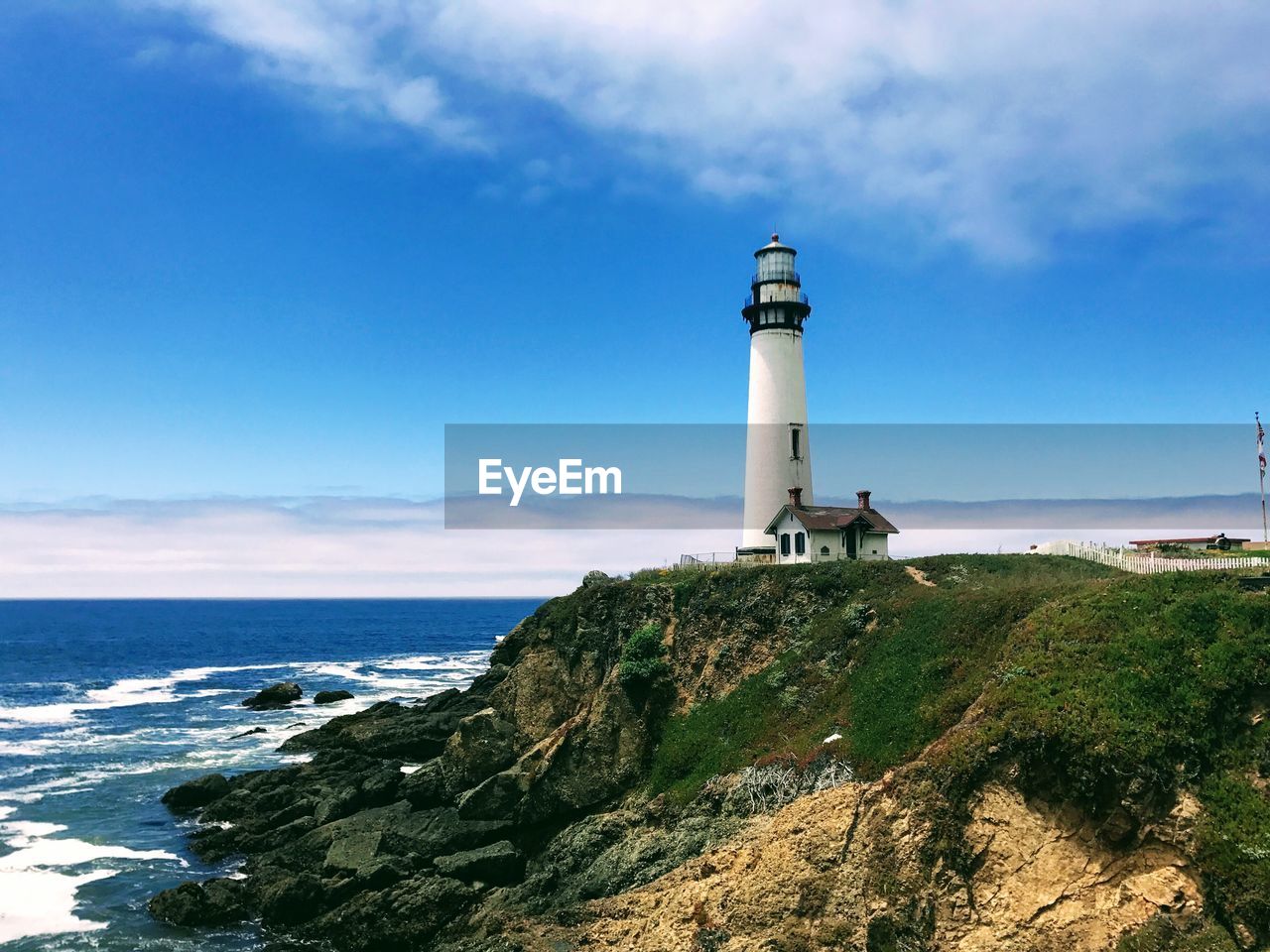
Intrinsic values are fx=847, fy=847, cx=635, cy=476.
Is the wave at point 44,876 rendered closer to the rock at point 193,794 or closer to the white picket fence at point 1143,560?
the rock at point 193,794

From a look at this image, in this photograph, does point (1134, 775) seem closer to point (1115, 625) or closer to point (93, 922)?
point (1115, 625)

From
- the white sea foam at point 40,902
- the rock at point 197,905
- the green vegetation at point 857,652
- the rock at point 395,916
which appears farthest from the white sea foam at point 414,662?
the rock at point 395,916

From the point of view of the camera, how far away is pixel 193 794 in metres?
36.5

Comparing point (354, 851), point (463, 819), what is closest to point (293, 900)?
point (354, 851)

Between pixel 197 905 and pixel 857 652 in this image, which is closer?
pixel 197 905

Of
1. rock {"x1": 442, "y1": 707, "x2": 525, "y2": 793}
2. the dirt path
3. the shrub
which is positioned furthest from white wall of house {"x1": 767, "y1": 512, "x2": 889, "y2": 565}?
Result: the shrub

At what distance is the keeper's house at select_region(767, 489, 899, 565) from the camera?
39.2 m

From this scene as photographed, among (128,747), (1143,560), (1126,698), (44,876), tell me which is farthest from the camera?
(128,747)

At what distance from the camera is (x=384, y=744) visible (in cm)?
4256

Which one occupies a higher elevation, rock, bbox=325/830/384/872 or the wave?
rock, bbox=325/830/384/872

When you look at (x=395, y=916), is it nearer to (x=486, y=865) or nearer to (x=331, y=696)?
(x=486, y=865)

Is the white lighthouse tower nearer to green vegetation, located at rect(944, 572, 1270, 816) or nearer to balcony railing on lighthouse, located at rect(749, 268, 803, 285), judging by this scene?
balcony railing on lighthouse, located at rect(749, 268, 803, 285)

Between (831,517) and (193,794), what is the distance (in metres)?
31.1

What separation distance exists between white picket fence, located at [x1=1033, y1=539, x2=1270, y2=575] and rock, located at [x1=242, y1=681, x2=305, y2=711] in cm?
5130
